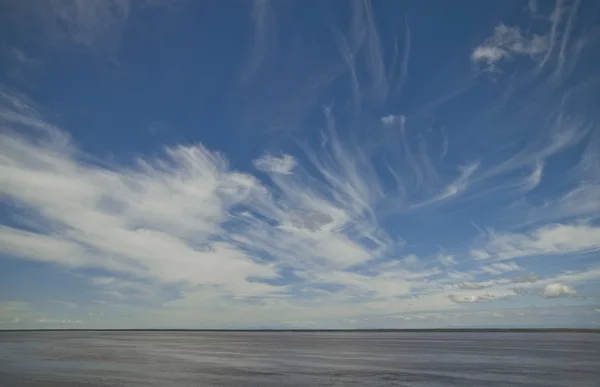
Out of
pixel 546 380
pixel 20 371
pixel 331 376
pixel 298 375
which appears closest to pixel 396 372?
pixel 331 376

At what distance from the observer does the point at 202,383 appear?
3597 centimetres

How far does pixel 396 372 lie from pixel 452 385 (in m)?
10.5

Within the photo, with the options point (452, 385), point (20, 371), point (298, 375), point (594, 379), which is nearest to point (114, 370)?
point (20, 371)

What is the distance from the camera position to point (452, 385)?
35.8 m

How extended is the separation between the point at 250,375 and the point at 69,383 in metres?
17.2

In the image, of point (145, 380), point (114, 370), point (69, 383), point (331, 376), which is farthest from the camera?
point (114, 370)

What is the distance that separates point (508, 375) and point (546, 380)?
4.78 m

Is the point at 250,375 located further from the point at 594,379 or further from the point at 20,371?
the point at 594,379

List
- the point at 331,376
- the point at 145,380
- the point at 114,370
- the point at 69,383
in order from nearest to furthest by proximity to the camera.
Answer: the point at 69,383
the point at 145,380
the point at 331,376
the point at 114,370

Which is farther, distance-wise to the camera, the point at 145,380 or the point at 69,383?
the point at 145,380

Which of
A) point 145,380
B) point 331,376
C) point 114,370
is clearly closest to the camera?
point 145,380

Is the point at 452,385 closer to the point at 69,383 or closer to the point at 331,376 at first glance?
the point at 331,376

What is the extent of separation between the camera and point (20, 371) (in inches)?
1694

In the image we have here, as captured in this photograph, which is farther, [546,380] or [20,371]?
[20,371]
